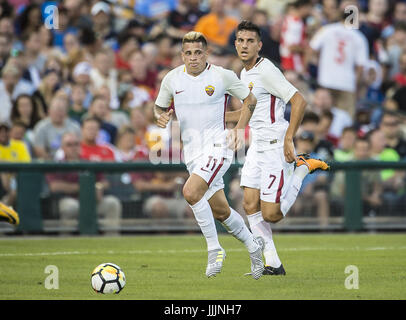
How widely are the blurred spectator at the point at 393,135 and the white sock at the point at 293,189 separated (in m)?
6.13

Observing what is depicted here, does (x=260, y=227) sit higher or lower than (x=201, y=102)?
lower

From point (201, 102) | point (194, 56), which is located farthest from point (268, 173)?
point (194, 56)

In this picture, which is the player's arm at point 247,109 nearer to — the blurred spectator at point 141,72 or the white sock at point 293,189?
the white sock at point 293,189

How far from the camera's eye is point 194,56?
9547 millimetres

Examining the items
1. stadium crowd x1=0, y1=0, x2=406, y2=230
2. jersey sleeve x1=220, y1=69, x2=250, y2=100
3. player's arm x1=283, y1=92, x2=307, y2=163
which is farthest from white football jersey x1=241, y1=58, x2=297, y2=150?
stadium crowd x1=0, y1=0, x2=406, y2=230

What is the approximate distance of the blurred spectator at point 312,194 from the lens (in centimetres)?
1502

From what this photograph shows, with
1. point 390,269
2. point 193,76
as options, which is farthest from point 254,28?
point 390,269

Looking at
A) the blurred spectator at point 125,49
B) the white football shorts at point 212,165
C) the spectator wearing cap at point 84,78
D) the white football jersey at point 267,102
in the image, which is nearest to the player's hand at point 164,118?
the white football shorts at point 212,165

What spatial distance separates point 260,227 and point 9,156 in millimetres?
6260

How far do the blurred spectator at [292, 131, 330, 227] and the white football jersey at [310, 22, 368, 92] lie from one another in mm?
2723

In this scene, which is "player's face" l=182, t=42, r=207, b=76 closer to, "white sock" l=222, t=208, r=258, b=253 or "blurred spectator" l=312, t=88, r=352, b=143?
"white sock" l=222, t=208, r=258, b=253

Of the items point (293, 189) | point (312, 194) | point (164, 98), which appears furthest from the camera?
point (312, 194)

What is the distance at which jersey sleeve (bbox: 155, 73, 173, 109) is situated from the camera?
9.64m

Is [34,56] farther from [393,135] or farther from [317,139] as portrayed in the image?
[393,135]
